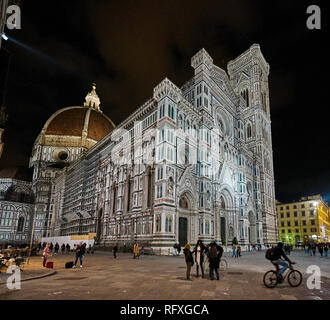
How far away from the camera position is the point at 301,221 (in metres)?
81.7

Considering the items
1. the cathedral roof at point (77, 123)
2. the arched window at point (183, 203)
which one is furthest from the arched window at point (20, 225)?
the arched window at point (183, 203)

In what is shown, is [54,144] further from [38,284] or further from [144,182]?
[38,284]

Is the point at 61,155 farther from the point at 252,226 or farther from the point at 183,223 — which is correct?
the point at 252,226

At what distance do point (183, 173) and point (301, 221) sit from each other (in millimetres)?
70641

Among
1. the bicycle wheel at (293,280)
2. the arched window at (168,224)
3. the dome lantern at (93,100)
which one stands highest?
the dome lantern at (93,100)

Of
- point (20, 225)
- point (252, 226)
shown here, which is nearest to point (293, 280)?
point (252, 226)

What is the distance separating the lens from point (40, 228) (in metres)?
63.6

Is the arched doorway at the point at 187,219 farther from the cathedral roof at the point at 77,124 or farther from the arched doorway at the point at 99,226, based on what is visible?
the cathedral roof at the point at 77,124

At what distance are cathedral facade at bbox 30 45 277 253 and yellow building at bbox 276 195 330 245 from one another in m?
→ 34.8

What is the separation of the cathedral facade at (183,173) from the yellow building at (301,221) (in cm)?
3476

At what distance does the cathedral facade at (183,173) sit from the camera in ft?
95.3

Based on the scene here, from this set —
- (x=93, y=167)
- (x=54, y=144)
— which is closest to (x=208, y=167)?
(x=93, y=167)

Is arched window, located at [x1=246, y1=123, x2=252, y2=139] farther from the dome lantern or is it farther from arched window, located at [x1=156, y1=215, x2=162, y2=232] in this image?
the dome lantern

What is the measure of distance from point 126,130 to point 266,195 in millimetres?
32950
